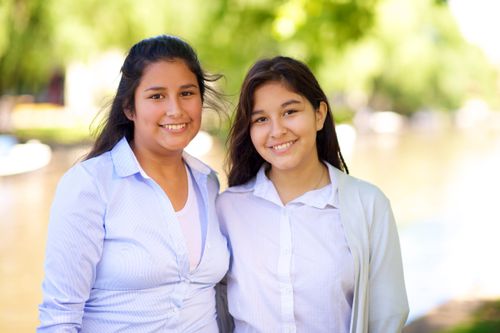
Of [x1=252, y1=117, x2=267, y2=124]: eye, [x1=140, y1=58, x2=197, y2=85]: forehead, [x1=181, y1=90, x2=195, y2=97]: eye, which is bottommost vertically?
[x1=252, y1=117, x2=267, y2=124]: eye

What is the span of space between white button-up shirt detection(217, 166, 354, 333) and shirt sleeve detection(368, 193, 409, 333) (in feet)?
0.28

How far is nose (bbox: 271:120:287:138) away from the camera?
254cm

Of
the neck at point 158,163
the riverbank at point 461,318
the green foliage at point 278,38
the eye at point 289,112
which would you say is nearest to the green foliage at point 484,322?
the riverbank at point 461,318

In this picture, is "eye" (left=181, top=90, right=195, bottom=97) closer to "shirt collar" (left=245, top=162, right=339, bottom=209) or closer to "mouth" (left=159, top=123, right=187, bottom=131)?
"mouth" (left=159, top=123, right=187, bottom=131)

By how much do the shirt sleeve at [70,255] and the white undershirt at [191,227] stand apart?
0.97 ft

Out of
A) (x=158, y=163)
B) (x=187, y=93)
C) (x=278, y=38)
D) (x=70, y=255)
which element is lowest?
(x=70, y=255)

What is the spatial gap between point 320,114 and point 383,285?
64cm

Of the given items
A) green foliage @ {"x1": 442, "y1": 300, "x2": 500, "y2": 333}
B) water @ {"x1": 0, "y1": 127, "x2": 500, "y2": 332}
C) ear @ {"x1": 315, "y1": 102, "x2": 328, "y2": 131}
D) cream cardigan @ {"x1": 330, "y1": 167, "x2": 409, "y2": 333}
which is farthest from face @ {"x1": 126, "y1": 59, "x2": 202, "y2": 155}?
water @ {"x1": 0, "y1": 127, "x2": 500, "y2": 332}

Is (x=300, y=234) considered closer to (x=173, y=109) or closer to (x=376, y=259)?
(x=376, y=259)

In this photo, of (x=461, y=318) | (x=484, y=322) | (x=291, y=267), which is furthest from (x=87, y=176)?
(x=461, y=318)

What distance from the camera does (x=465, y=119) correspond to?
4978cm

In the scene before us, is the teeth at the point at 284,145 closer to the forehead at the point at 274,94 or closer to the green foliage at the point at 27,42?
the forehead at the point at 274,94

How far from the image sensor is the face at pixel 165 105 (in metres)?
2.42

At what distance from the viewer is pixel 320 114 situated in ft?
8.87
